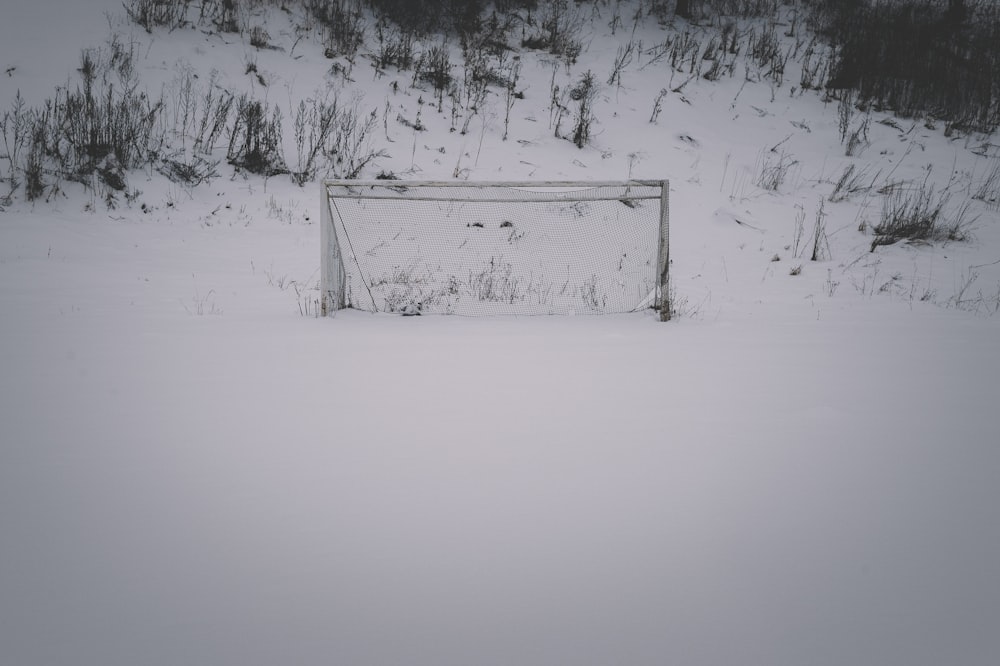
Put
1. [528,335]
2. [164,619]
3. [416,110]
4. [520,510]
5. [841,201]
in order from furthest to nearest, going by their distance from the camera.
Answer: [416,110], [841,201], [528,335], [520,510], [164,619]

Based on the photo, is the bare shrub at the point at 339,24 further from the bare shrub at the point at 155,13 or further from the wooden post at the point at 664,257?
the wooden post at the point at 664,257

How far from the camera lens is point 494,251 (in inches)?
314

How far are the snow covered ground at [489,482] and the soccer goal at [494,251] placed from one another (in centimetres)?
55

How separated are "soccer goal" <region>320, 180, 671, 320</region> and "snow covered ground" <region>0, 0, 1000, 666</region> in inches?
21.6

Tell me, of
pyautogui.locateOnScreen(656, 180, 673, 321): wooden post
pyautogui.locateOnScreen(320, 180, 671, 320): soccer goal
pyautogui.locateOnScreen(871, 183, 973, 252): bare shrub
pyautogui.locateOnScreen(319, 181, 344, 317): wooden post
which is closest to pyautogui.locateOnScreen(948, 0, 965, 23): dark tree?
pyautogui.locateOnScreen(871, 183, 973, 252): bare shrub

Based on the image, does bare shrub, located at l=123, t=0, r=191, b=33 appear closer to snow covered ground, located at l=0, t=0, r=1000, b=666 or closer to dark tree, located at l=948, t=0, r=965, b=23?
snow covered ground, located at l=0, t=0, r=1000, b=666

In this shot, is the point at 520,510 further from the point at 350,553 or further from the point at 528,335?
the point at 528,335

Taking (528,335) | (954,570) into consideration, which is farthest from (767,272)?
(954,570)

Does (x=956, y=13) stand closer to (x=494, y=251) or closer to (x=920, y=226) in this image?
(x=920, y=226)

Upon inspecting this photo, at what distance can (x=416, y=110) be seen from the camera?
1130cm

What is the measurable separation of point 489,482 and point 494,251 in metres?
5.90

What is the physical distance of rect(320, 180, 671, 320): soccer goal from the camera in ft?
18.1

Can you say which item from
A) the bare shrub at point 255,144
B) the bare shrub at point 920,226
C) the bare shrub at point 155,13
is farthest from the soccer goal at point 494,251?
the bare shrub at point 155,13

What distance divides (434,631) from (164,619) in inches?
29.7
